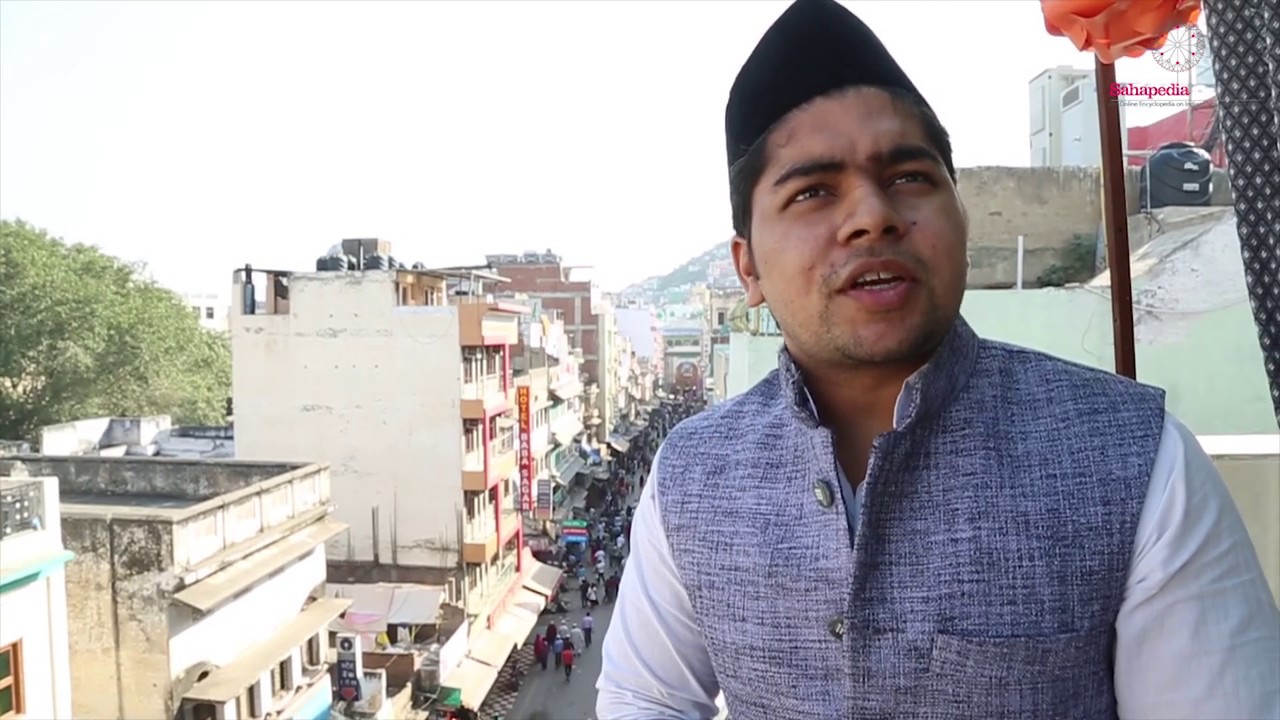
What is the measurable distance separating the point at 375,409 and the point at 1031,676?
1720 cm

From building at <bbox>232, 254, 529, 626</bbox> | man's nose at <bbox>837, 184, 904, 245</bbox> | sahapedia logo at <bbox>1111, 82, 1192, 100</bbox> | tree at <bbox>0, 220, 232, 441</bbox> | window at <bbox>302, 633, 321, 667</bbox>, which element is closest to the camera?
man's nose at <bbox>837, 184, 904, 245</bbox>

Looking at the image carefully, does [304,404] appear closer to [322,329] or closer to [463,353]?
[322,329]

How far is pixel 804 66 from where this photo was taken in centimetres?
110

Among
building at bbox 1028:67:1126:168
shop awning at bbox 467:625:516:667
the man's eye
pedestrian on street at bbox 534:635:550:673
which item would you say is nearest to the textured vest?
the man's eye

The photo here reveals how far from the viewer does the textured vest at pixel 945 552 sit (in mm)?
936

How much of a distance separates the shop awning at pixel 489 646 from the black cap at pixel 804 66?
1636 centimetres

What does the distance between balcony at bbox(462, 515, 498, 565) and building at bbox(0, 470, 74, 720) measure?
9407 millimetres

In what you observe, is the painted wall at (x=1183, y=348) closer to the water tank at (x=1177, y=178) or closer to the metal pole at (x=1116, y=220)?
the water tank at (x=1177, y=178)

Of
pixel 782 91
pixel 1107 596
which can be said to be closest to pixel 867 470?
pixel 1107 596

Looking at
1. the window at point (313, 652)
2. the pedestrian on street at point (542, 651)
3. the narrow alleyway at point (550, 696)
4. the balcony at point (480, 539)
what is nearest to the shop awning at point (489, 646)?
the pedestrian on street at point (542, 651)

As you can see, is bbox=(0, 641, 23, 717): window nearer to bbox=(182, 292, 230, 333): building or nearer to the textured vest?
the textured vest

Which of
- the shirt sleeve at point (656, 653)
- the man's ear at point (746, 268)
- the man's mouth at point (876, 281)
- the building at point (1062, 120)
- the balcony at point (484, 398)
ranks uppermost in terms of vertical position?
the building at point (1062, 120)

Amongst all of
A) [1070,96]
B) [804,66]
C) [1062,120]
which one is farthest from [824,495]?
[1062,120]

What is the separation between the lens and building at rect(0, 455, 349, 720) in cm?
874
